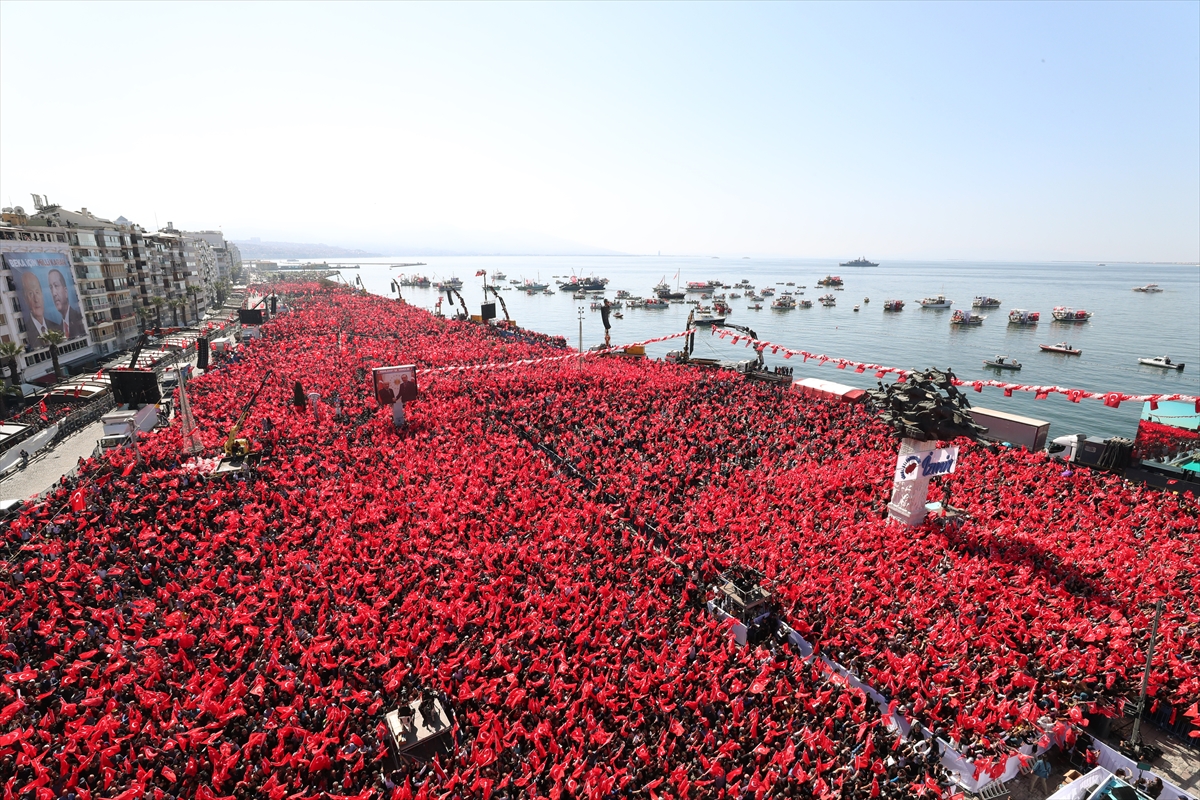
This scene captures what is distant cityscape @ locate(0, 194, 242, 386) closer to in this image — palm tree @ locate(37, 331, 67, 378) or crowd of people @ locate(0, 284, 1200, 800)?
palm tree @ locate(37, 331, 67, 378)

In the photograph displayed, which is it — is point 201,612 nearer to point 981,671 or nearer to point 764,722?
point 764,722

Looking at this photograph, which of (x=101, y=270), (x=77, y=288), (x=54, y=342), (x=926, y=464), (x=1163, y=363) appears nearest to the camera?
(x=926, y=464)

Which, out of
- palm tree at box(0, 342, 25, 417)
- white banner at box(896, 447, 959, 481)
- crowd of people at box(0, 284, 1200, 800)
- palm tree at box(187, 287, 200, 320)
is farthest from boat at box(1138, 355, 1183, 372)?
palm tree at box(187, 287, 200, 320)

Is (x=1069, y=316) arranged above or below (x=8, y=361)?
below

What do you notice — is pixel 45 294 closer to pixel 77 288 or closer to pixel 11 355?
pixel 77 288

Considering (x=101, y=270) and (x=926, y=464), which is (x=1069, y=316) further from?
(x=101, y=270)

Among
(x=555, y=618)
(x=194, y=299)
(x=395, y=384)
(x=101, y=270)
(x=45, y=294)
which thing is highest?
(x=101, y=270)

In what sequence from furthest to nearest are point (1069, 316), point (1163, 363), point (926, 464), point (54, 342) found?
point (1069, 316), point (1163, 363), point (54, 342), point (926, 464)

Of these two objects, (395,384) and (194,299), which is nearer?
(395,384)

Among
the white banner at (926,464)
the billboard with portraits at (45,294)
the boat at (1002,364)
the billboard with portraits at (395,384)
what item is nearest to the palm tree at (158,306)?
the billboard with portraits at (45,294)

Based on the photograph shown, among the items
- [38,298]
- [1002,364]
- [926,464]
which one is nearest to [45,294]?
[38,298]
